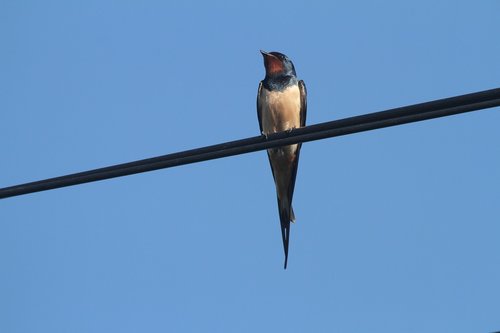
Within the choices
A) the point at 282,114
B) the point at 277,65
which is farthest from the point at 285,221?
the point at 277,65

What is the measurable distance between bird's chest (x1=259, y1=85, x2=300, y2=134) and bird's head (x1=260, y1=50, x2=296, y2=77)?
28 centimetres

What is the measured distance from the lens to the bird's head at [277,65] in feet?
25.6

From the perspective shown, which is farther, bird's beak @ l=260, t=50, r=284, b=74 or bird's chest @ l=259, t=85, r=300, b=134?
bird's beak @ l=260, t=50, r=284, b=74

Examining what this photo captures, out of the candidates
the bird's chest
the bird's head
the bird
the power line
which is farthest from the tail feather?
the power line

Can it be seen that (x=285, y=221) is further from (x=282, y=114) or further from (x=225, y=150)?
(x=225, y=150)

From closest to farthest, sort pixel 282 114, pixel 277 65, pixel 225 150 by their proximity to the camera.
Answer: pixel 225 150 < pixel 282 114 < pixel 277 65

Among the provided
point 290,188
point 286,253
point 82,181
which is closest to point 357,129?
point 82,181

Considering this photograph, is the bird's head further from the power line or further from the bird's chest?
the power line

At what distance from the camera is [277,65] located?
782cm

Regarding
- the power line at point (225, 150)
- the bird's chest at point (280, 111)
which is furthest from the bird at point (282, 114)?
the power line at point (225, 150)

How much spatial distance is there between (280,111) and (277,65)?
0.61m

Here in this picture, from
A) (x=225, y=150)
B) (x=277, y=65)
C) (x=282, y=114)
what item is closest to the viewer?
(x=225, y=150)

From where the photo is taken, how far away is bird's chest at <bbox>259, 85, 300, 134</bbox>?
7375 mm

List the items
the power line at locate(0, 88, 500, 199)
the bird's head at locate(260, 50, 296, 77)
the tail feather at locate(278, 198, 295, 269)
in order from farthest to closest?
the bird's head at locate(260, 50, 296, 77) < the tail feather at locate(278, 198, 295, 269) < the power line at locate(0, 88, 500, 199)
